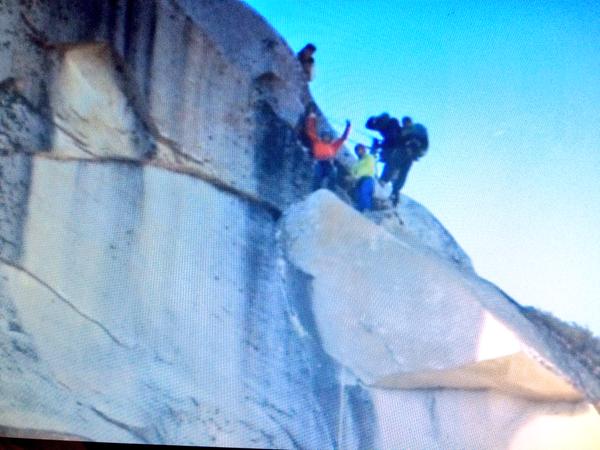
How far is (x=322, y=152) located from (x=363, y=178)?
0.19 m

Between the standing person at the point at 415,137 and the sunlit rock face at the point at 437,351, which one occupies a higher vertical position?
the standing person at the point at 415,137

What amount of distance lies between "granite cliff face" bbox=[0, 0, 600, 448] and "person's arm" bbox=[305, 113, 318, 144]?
0.04 metres

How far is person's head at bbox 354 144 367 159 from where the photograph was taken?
118 inches

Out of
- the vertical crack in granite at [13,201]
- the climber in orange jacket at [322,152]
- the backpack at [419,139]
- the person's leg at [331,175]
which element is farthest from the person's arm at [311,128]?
the vertical crack in granite at [13,201]

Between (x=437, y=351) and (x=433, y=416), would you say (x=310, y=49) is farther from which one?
(x=433, y=416)

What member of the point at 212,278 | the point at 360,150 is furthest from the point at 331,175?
the point at 212,278

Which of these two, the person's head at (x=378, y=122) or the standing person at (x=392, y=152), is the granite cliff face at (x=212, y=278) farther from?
the person's head at (x=378, y=122)

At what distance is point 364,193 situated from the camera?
121 inches

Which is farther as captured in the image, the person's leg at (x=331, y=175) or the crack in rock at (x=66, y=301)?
the person's leg at (x=331, y=175)

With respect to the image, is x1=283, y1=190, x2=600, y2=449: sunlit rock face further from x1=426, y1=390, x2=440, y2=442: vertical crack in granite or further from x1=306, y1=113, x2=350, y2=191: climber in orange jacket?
x1=306, y1=113, x2=350, y2=191: climber in orange jacket

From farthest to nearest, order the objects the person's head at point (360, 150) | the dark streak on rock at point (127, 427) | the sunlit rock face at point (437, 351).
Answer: the person's head at point (360, 150) < the sunlit rock face at point (437, 351) < the dark streak on rock at point (127, 427)

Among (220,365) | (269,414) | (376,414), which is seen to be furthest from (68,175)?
(376,414)

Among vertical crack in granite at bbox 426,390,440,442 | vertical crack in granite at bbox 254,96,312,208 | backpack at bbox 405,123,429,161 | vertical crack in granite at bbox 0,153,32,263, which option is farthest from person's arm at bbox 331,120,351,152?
vertical crack in granite at bbox 0,153,32,263

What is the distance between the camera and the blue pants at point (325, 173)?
119 inches
